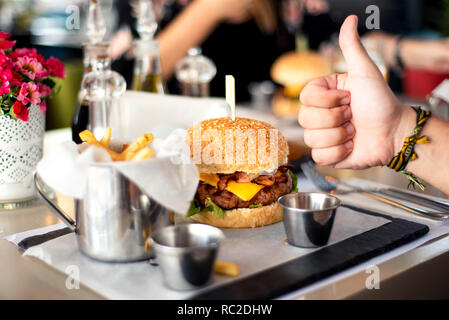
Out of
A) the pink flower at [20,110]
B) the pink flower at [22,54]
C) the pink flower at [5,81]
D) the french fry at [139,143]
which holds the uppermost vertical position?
the pink flower at [22,54]

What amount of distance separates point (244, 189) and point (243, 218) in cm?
7

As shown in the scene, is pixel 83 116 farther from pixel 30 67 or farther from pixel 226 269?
pixel 226 269

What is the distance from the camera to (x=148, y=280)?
94 centimetres

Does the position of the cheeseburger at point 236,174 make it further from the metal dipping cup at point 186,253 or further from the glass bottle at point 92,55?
the glass bottle at point 92,55

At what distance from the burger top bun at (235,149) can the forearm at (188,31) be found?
1849mm

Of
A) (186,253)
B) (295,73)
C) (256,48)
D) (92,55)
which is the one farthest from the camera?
(256,48)

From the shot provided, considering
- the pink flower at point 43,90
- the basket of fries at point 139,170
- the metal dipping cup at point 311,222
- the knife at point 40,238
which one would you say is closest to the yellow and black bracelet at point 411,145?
the metal dipping cup at point 311,222

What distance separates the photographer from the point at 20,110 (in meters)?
1.33

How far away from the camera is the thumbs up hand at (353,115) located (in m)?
1.22

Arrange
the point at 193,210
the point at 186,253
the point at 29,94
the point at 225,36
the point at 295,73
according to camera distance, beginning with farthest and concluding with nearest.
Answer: the point at 225,36
the point at 295,73
the point at 29,94
the point at 193,210
the point at 186,253

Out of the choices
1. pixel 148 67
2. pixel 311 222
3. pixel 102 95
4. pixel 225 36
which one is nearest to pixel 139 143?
pixel 311 222

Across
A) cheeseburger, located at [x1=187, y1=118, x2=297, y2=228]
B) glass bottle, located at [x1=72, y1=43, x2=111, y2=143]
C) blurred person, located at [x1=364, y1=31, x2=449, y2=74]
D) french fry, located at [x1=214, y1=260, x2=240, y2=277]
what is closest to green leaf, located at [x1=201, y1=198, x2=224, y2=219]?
cheeseburger, located at [x1=187, y1=118, x2=297, y2=228]

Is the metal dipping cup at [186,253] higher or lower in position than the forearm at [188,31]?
lower
